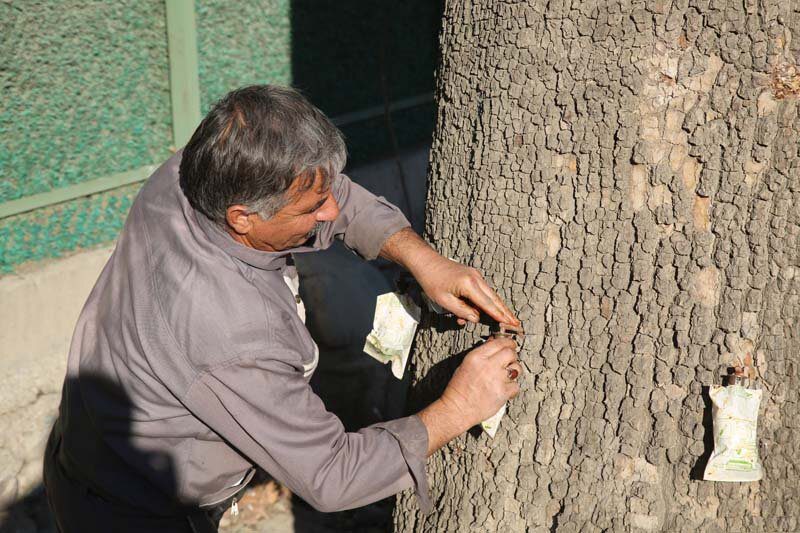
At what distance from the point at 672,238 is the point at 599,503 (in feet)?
2.37

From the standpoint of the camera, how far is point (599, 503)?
2.19m

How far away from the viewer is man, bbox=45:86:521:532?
6.30 feet

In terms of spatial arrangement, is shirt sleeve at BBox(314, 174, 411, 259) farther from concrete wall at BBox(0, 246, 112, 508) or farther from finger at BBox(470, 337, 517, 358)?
concrete wall at BBox(0, 246, 112, 508)

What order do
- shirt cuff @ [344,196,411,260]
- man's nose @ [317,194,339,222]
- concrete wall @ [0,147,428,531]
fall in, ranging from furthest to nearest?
concrete wall @ [0,147,428,531] < shirt cuff @ [344,196,411,260] < man's nose @ [317,194,339,222]

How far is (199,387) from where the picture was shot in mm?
1934

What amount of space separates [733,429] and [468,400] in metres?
0.64

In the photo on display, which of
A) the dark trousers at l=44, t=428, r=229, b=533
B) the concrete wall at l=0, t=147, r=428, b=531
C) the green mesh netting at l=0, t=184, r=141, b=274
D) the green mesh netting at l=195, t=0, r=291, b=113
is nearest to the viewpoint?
the dark trousers at l=44, t=428, r=229, b=533

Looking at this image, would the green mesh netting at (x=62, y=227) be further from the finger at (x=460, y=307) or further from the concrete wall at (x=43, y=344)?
the finger at (x=460, y=307)

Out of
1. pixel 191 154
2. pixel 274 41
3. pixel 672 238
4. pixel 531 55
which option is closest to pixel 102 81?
pixel 274 41

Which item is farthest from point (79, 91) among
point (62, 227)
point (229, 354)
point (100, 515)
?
point (229, 354)

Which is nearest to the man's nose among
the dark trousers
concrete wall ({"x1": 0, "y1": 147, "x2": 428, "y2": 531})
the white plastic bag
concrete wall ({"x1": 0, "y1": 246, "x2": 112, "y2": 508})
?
the dark trousers

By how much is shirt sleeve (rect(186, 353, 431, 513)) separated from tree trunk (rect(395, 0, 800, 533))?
1.26ft

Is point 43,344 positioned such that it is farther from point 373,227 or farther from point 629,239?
point 629,239

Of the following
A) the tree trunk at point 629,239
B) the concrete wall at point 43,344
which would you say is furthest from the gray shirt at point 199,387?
the concrete wall at point 43,344
